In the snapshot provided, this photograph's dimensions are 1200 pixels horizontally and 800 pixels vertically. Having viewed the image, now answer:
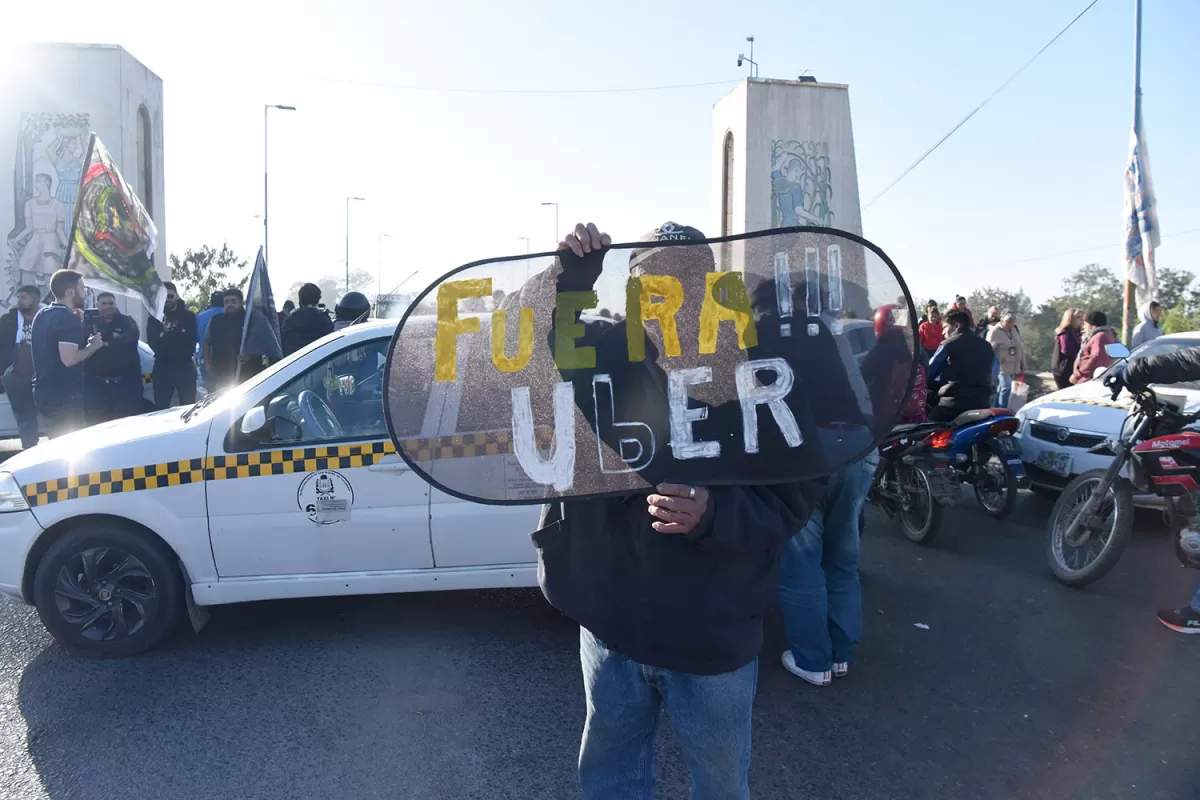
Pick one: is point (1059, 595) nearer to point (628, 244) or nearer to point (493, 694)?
point (493, 694)

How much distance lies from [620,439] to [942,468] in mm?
5085

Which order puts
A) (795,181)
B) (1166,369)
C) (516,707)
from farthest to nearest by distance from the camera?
(795,181)
(1166,369)
(516,707)

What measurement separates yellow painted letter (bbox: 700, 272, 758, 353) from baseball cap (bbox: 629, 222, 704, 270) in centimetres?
10

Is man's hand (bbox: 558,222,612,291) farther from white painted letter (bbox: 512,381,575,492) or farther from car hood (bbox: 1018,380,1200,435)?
car hood (bbox: 1018,380,1200,435)

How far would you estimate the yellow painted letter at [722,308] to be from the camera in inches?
71.8

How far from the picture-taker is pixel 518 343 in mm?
1860

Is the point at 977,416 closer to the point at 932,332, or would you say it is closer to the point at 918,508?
the point at 918,508

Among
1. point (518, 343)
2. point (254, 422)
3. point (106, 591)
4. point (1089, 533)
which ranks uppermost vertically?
point (518, 343)

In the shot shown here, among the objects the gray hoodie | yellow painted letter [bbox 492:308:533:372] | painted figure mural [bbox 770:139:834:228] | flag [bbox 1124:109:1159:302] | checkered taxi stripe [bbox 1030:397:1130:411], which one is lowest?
checkered taxi stripe [bbox 1030:397:1130:411]

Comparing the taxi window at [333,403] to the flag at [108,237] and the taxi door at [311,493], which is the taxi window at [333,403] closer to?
the taxi door at [311,493]

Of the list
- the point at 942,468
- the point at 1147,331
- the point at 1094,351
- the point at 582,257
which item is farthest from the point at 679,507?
the point at 1147,331

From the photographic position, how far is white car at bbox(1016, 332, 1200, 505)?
271 inches

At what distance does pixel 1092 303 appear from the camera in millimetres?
38750

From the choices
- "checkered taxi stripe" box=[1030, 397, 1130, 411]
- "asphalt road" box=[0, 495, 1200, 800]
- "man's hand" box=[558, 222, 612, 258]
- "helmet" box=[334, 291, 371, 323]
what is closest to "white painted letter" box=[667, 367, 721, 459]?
"man's hand" box=[558, 222, 612, 258]
